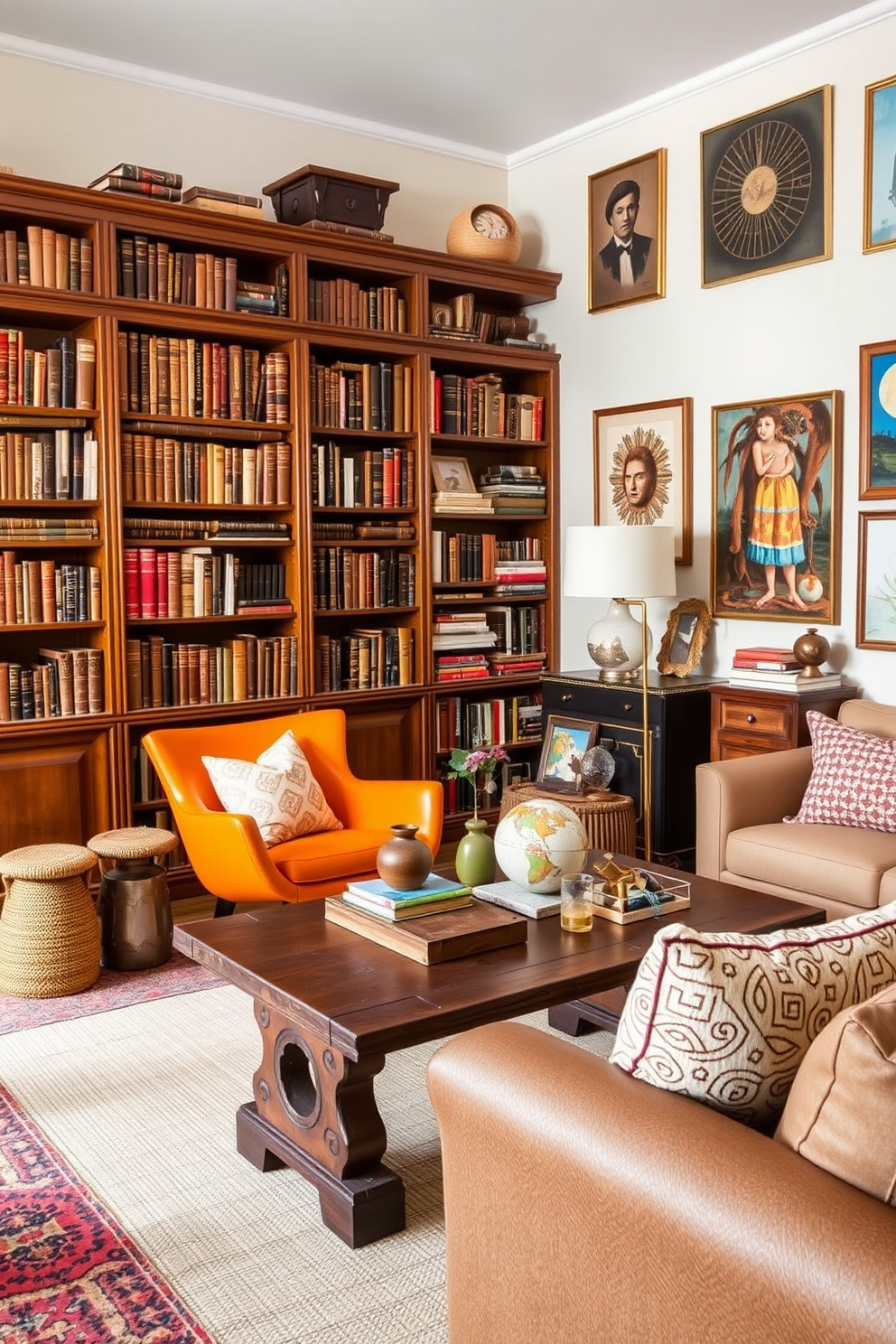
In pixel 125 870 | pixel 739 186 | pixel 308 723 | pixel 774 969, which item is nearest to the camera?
pixel 774 969

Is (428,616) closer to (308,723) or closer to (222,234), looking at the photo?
(308,723)

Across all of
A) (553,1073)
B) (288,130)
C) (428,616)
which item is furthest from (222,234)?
(553,1073)

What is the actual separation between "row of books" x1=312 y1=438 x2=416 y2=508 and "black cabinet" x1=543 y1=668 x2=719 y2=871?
3.93ft

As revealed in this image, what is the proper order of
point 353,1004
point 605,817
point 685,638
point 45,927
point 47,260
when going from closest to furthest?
point 353,1004, point 45,927, point 47,260, point 605,817, point 685,638

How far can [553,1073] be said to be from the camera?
163 cm

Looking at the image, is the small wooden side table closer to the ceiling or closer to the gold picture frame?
the gold picture frame

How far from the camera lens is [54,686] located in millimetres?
4371

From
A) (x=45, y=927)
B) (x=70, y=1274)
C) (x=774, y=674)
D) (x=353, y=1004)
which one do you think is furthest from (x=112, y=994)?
(x=774, y=674)

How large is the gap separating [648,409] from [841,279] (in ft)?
→ 3.45

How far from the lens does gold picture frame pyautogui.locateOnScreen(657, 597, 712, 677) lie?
16.5 ft

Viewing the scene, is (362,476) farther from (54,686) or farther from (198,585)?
(54,686)

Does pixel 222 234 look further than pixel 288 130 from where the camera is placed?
No

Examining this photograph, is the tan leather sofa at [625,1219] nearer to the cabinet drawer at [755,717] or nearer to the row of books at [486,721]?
the cabinet drawer at [755,717]

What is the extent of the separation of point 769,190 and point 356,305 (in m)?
1.73
